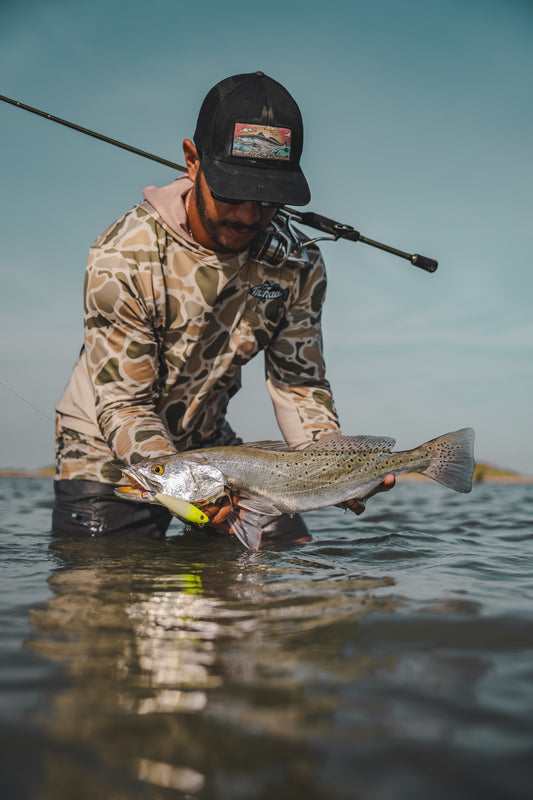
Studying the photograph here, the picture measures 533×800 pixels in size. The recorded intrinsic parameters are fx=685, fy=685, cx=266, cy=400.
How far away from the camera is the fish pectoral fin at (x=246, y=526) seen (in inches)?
165

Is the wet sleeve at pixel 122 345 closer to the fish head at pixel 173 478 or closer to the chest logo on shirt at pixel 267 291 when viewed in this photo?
the fish head at pixel 173 478

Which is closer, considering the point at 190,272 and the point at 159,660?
the point at 159,660

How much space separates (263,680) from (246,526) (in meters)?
1.90

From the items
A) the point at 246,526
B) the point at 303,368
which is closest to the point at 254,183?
the point at 303,368

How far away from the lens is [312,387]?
17.8 ft

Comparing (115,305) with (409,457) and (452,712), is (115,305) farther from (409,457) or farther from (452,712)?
(452,712)

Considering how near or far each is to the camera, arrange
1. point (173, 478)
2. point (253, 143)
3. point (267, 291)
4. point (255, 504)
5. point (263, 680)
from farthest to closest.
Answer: point (267, 291), point (255, 504), point (253, 143), point (173, 478), point (263, 680)

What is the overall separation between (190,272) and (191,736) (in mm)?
3175

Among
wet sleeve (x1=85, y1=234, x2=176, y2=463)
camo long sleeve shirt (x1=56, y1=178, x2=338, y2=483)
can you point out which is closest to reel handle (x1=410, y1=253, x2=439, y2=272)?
camo long sleeve shirt (x1=56, y1=178, x2=338, y2=483)

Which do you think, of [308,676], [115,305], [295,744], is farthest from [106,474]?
[295,744]

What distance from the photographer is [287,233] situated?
475 centimetres

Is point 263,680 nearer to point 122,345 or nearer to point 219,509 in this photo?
point 219,509

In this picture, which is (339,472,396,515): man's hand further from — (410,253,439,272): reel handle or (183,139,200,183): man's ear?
(183,139,200,183): man's ear

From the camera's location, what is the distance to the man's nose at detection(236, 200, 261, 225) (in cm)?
412
